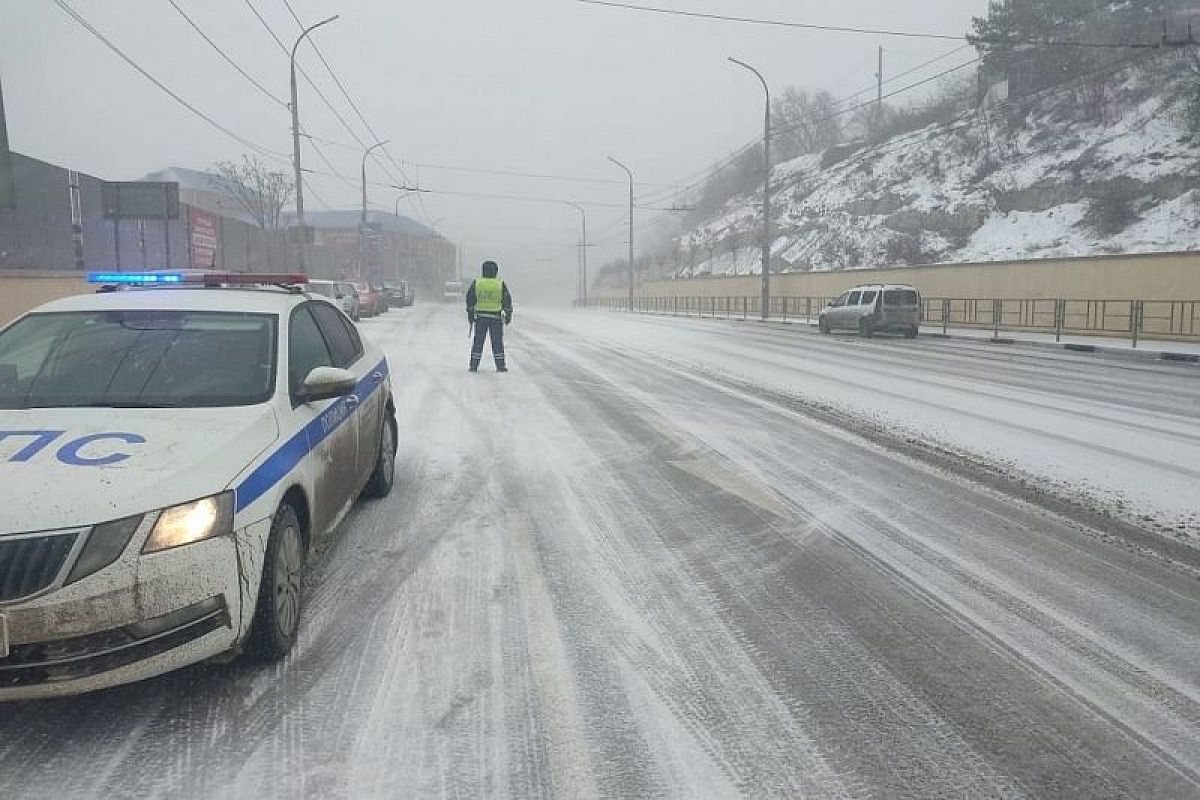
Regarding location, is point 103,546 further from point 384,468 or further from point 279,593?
point 384,468

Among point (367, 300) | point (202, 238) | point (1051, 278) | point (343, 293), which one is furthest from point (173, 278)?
point (367, 300)

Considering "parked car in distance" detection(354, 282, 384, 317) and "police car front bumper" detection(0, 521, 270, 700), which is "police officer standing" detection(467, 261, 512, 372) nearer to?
"police car front bumper" detection(0, 521, 270, 700)

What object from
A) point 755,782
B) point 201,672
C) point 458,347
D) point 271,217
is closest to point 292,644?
point 201,672

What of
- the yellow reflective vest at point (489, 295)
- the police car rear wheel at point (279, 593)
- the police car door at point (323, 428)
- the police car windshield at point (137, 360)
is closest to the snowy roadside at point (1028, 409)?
the yellow reflective vest at point (489, 295)

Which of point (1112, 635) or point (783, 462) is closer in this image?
point (1112, 635)

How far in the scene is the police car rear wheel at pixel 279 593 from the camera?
3.45 metres

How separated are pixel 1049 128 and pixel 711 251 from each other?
32561 mm

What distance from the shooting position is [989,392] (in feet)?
40.1

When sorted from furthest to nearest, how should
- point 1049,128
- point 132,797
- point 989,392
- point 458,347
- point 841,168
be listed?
point 841,168 < point 1049,128 < point 458,347 < point 989,392 < point 132,797

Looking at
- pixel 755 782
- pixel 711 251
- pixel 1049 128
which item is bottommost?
pixel 755 782

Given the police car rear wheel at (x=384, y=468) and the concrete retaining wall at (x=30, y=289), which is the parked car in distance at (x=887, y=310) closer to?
the concrete retaining wall at (x=30, y=289)

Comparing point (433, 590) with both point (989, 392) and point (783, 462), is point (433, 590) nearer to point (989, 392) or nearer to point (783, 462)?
point (783, 462)

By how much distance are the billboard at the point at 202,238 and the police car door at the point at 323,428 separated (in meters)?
28.2

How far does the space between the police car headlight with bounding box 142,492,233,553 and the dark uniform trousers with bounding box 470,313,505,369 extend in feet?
35.9
